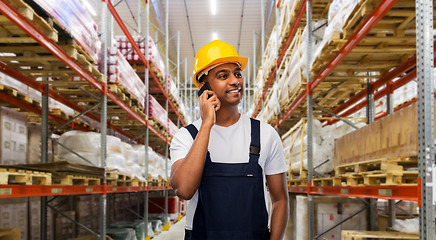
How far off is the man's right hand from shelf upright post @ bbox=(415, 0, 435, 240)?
62.1 inches

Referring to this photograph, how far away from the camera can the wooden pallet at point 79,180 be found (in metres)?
4.72

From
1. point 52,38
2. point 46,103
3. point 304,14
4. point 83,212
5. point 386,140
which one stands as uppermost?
point 304,14

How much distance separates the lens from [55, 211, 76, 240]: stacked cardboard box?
709 centimetres

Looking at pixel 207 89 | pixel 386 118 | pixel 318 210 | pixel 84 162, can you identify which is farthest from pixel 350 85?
pixel 207 89

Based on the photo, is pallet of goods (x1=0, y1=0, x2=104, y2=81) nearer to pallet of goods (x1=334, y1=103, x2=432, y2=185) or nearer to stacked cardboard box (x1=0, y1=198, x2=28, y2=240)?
stacked cardboard box (x1=0, y1=198, x2=28, y2=240)

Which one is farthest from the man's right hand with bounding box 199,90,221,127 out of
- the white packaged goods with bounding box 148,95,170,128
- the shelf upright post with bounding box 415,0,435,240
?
the white packaged goods with bounding box 148,95,170,128

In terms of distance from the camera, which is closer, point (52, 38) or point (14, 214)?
point (52, 38)

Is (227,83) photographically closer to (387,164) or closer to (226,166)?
(226,166)

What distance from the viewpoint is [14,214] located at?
5.91m

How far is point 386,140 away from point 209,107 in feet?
8.73

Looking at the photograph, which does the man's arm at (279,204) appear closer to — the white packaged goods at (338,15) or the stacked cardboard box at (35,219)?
the white packaged goods at (338,15)

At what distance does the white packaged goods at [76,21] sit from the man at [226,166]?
2.87 m

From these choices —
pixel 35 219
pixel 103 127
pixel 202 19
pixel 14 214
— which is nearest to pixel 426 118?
pixel 103 127

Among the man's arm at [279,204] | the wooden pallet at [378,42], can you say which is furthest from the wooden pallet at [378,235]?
the man's arm at [279,204]
